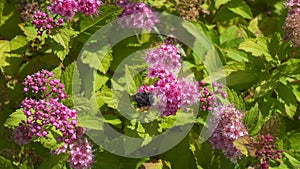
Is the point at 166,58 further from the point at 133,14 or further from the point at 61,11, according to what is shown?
the point at 61,11

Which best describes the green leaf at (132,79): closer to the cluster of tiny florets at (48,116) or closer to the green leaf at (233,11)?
the cluster of tiny florets at (48,116)

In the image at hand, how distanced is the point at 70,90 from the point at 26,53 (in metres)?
0.76

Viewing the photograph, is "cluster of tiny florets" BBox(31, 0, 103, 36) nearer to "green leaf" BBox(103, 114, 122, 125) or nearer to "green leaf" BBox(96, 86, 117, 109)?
"green leaf" BBox(96, 86, 117, 109)

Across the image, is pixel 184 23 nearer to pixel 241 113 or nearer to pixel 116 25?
pixel 116 25

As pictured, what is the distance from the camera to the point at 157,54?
272 centimetres

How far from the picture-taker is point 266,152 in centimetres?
251

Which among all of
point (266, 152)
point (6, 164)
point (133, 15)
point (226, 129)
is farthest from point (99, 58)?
point (266, 152)

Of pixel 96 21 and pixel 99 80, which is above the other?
pixel 96 21

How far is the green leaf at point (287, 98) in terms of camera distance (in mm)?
3129

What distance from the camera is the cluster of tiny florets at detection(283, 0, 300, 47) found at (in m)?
2.78

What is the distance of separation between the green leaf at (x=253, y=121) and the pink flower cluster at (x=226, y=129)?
125mm

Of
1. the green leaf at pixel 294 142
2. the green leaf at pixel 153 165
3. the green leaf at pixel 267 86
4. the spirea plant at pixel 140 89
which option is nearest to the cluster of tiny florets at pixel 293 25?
the spirea plant at pixel 140 89

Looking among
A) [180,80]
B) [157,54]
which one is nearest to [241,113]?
[180,80]

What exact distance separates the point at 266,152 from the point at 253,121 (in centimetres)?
25
